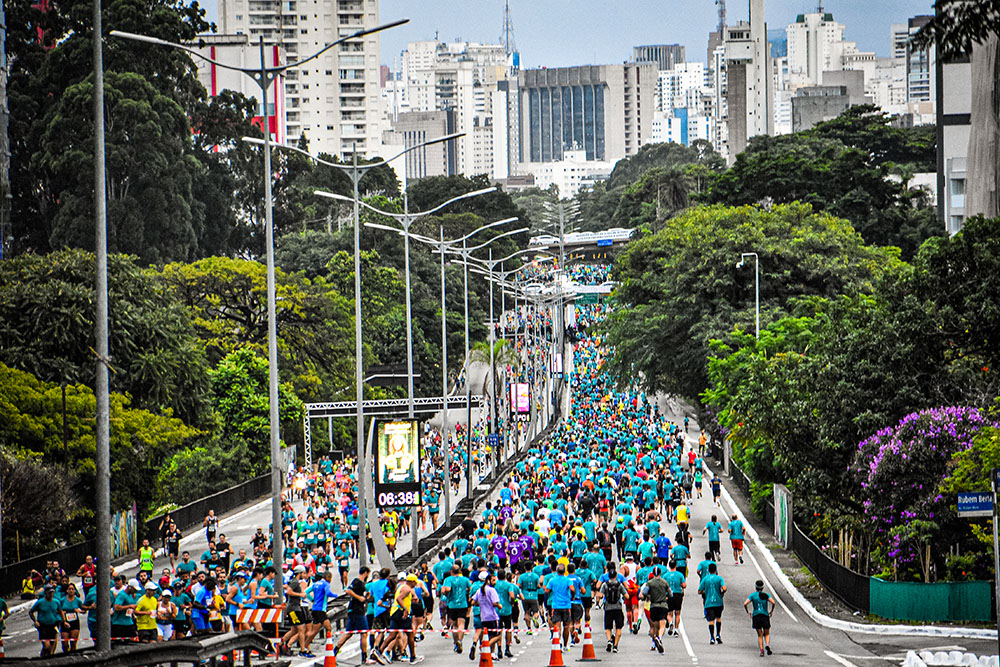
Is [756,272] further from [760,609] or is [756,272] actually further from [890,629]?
[760,609]

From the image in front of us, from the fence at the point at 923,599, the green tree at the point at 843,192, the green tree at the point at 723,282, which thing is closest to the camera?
the fence at the point at 923,599

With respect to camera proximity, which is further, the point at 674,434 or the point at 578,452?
the point at 674,434

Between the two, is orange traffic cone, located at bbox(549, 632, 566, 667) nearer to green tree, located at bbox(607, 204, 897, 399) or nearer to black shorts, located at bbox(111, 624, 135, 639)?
black shorts, located at bbox(111, 624, 135, 639)

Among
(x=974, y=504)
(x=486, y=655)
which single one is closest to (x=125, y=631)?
(x=486, y=655)

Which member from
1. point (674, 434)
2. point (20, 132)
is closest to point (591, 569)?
point (674, 434)

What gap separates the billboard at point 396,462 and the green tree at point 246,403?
25.3m

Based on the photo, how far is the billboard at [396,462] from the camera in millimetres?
30094

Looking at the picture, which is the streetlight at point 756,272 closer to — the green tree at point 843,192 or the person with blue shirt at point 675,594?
the green tree at point 843,192

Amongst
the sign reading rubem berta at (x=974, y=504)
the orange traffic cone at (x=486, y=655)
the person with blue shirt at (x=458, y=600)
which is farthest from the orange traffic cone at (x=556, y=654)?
the sign reading rubem berta at (x=974, y=504)

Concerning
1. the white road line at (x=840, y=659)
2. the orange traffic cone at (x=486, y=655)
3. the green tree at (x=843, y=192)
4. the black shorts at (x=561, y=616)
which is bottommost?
the white road line at (x=840, y=659)

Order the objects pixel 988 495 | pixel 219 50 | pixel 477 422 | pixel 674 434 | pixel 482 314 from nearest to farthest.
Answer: pixel 988 495
pixel 674 434
pixel 477 422
pixel 482 314
pixel 219 50

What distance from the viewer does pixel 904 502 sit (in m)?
26.9

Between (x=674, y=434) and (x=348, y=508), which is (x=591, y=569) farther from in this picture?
(x=674, y=434)

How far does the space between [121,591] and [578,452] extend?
87.6 feet
